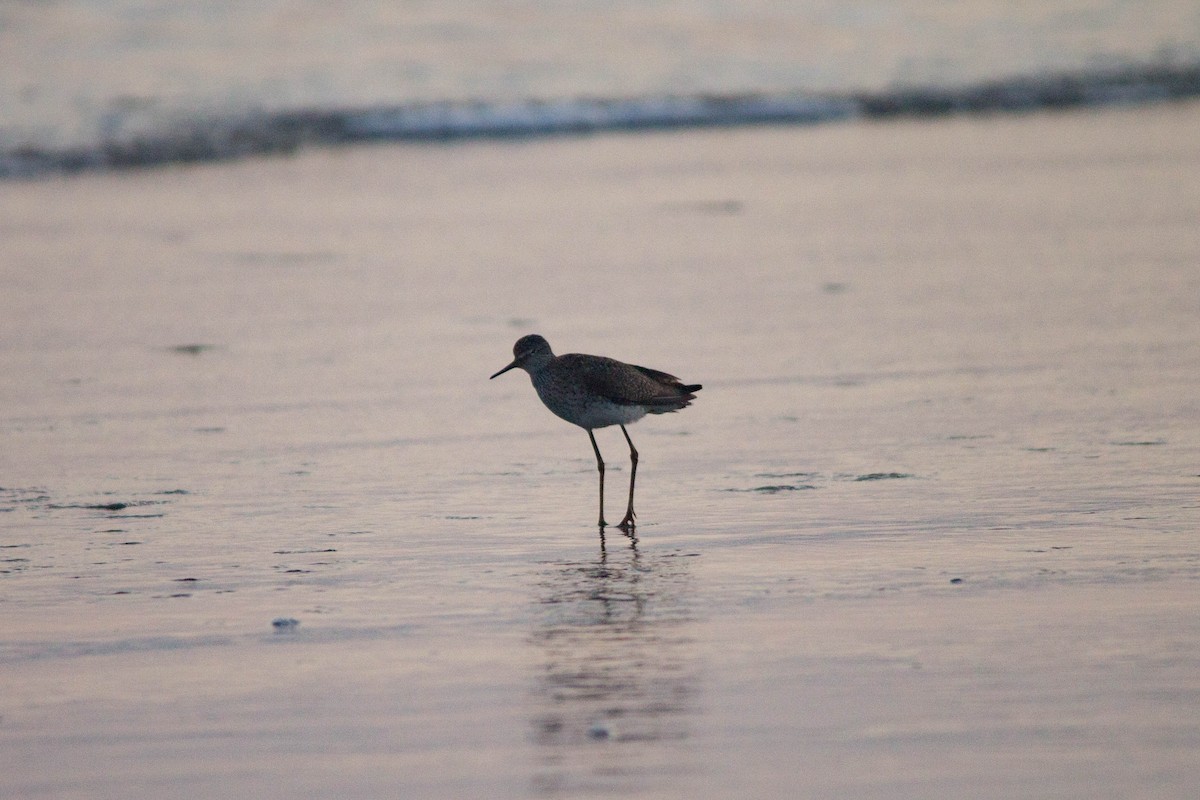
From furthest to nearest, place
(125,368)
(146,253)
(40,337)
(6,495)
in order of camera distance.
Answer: (146,253)
(40,337)
(125,368)
(6,495)

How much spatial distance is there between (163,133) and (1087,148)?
33.3 feet

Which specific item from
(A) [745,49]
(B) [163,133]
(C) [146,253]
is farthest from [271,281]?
(A) [745,49]

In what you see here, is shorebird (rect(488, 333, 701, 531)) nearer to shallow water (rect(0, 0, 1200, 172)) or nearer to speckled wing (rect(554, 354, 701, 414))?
speckled wing (rect(554, 354, 701, 414))

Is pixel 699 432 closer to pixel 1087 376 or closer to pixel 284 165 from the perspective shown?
pixel 1087 376

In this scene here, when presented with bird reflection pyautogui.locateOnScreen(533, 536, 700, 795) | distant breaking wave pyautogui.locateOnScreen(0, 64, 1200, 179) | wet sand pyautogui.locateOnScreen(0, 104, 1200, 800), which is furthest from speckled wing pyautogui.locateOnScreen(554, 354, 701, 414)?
distant breaking wave pyautogui.locateOnScreen(0, 64, 1200, 179)

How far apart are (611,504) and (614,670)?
2.43 meters

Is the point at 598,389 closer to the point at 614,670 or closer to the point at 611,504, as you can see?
A: the point at 611,504

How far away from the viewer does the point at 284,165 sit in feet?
64.2

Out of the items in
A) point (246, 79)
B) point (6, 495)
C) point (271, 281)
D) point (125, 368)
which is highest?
point (246, 79)

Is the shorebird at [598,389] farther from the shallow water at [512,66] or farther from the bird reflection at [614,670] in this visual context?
the shallow water at [512,66]

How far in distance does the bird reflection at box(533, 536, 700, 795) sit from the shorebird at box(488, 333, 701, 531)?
1.11 meters

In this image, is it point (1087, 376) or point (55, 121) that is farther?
point (55, 121)

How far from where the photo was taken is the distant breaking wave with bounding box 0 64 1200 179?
2020cm

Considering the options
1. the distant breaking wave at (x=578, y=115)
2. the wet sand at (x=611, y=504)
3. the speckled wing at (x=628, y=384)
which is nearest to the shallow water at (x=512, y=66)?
the distant breaking wave at (x=578, y=115)
